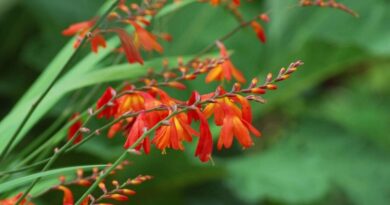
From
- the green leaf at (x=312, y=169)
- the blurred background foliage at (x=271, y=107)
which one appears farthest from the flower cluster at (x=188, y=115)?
the green leaf at (x=312, y=169)

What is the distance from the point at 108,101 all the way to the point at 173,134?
127mm

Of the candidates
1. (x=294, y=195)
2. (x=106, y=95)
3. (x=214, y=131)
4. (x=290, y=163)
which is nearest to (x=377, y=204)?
(x=290, y=163)

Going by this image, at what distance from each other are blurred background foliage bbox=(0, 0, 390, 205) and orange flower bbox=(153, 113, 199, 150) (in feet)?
4.03

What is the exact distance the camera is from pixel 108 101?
1.00 m

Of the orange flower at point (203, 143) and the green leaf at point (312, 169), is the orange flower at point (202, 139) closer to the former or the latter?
the orange flower at point (203, 143)

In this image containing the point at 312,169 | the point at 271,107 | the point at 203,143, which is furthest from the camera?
the point at 271,107

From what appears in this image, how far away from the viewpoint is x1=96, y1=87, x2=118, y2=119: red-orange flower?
100 centimetres

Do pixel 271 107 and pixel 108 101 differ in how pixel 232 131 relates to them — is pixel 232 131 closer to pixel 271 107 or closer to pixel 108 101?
pixel 108 101

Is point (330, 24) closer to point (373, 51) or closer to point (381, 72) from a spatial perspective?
point (373, 51)

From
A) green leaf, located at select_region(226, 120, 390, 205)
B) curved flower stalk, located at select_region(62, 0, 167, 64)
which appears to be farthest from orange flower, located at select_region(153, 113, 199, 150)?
green leaf, located at select_region(226, 120, 390, 205)

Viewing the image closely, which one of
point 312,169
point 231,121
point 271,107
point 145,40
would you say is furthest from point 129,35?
point 271,107

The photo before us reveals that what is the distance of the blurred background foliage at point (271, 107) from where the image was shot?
232cm

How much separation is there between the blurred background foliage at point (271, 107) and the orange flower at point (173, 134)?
1.23 meters

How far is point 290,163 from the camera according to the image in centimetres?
258
